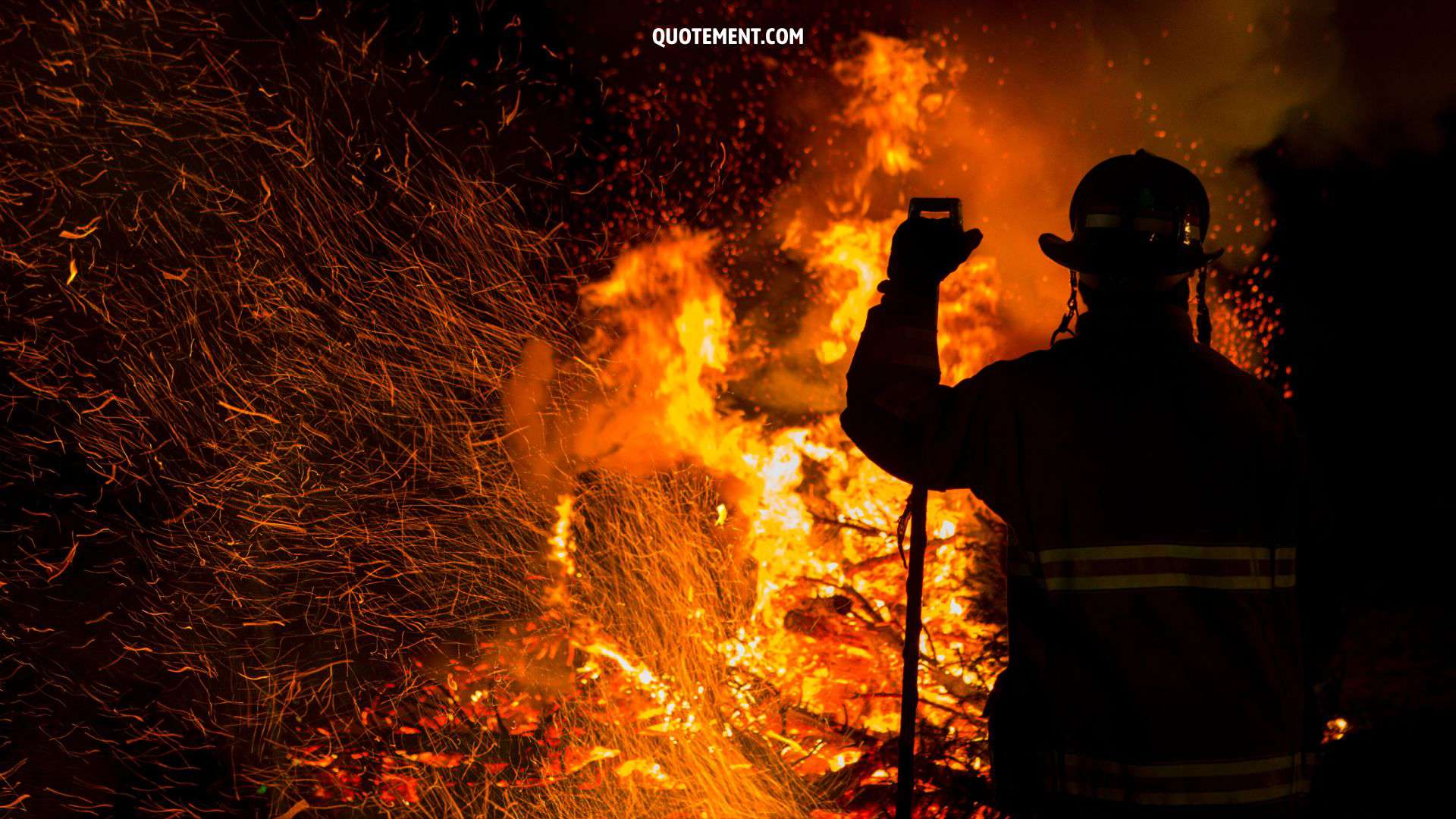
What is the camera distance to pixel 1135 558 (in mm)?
2049

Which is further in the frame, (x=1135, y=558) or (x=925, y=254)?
(x=925, y=254)

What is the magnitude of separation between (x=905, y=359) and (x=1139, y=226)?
71 centimetres

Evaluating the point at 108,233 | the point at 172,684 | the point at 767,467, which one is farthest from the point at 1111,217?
the point at 108,233

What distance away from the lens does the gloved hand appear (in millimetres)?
2428

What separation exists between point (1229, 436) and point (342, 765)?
4394 mm

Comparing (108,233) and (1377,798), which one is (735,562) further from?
(108,233)

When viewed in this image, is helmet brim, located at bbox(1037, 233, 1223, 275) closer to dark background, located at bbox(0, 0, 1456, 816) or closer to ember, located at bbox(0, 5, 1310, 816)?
dark background, located at bbox(0, 0, 1456, 816)

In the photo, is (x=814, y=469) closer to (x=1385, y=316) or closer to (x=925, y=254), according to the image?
(x=925, y=254)

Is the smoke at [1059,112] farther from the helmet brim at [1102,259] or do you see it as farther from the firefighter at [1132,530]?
the firefighter at [1132,530]

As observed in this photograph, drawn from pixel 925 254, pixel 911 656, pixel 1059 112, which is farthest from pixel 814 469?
pixel 925 254

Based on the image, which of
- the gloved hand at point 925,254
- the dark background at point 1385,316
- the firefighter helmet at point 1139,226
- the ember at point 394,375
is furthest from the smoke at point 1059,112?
the gloved hand at point 925,254

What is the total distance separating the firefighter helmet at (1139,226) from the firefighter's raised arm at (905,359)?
291 millimetres

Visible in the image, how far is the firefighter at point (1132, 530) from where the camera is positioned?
2018 millimetres

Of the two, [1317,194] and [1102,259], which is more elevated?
[1317,194]
